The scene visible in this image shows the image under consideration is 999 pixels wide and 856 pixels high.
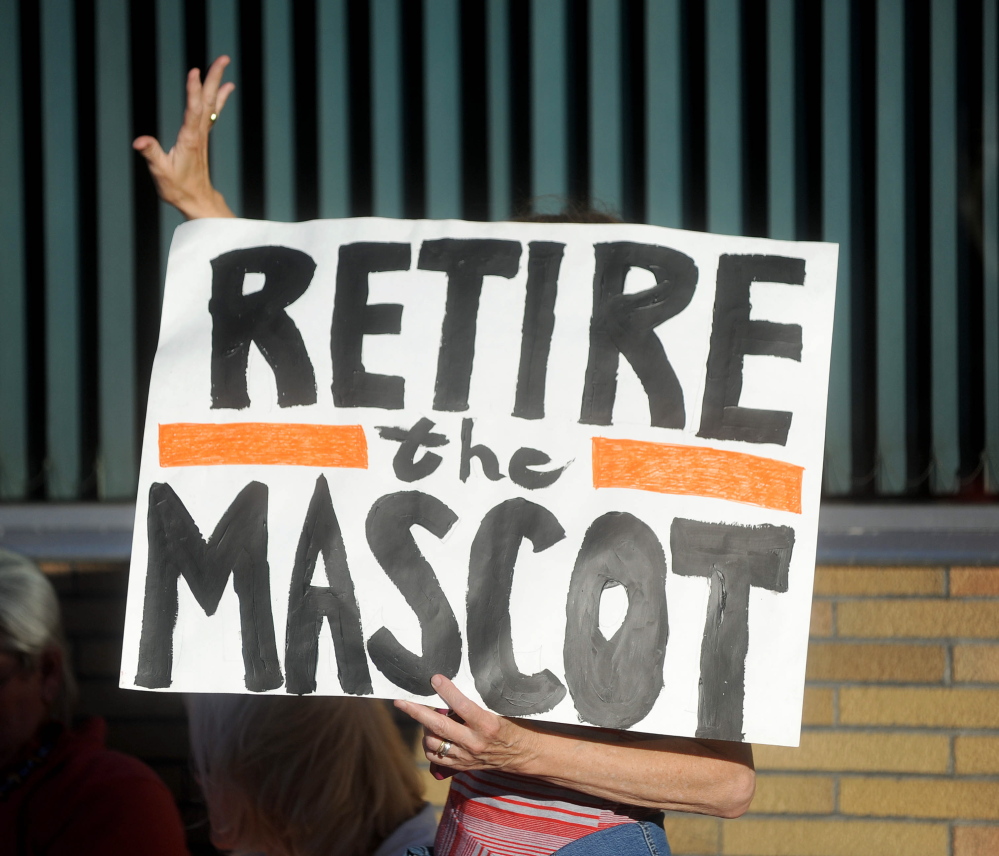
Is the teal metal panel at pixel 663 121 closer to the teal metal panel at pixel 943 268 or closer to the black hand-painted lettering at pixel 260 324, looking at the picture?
the teal metal panel at pixel 943 268

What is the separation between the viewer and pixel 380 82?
7.59 feet

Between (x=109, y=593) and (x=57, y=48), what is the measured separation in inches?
56.9

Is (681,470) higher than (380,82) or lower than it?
lower

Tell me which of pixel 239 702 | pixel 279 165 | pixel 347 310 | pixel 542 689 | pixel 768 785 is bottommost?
pixel 768 785

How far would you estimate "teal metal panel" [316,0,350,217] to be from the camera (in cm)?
232

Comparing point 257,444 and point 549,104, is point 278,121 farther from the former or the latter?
point 257,444

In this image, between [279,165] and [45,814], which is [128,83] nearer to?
[279,165]

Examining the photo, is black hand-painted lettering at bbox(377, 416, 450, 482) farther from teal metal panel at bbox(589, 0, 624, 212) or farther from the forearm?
teal metal panel at bbox(589, 0, 624, 212)

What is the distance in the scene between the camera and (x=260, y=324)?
1134mm

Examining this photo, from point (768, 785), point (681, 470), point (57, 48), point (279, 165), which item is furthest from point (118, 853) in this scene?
point (57, 48)

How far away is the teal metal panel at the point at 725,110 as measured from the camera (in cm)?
222

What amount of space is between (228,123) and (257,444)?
1532mm

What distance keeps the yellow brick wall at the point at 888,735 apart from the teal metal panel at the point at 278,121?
65.5 inches

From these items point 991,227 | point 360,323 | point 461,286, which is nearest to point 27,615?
point 360,323
